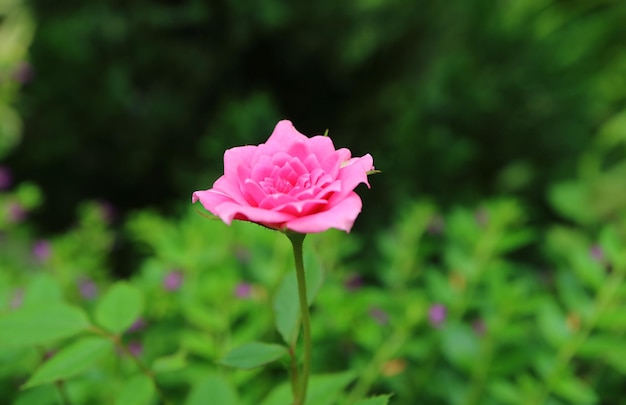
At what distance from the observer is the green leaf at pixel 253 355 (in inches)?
17.2

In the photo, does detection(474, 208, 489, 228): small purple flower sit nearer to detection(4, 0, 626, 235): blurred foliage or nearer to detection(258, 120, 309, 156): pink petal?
detection(4, 0, 626, 235): blurred foliage

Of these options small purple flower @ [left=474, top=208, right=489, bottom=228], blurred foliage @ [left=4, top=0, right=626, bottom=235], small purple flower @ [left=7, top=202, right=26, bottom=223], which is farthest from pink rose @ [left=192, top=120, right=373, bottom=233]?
blurred foliage @ [left=4, top=0, right=626, bottom=235]

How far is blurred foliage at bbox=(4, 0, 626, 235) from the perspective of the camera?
71.8 inches

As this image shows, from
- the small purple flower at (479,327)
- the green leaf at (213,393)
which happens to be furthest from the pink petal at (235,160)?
the small purple flower at (479,327)

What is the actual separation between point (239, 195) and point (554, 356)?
2.03 feet

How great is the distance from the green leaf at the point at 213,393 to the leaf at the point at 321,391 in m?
0.05

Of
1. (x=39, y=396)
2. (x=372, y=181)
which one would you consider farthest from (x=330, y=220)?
(x=372, y=181)

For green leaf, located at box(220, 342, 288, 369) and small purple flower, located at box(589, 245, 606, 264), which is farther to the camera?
small purple flower, located at box(589, 245, 606, 264)

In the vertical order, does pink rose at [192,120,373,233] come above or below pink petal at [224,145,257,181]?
below

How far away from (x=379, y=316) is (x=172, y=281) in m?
0.34

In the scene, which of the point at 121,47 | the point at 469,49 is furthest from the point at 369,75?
the point at 121,47

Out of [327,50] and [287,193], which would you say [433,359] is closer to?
[287,193]

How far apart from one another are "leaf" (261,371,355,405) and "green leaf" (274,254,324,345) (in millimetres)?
92

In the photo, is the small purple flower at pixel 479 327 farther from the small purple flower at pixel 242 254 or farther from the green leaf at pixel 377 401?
the green leaf at pixel 377 401
